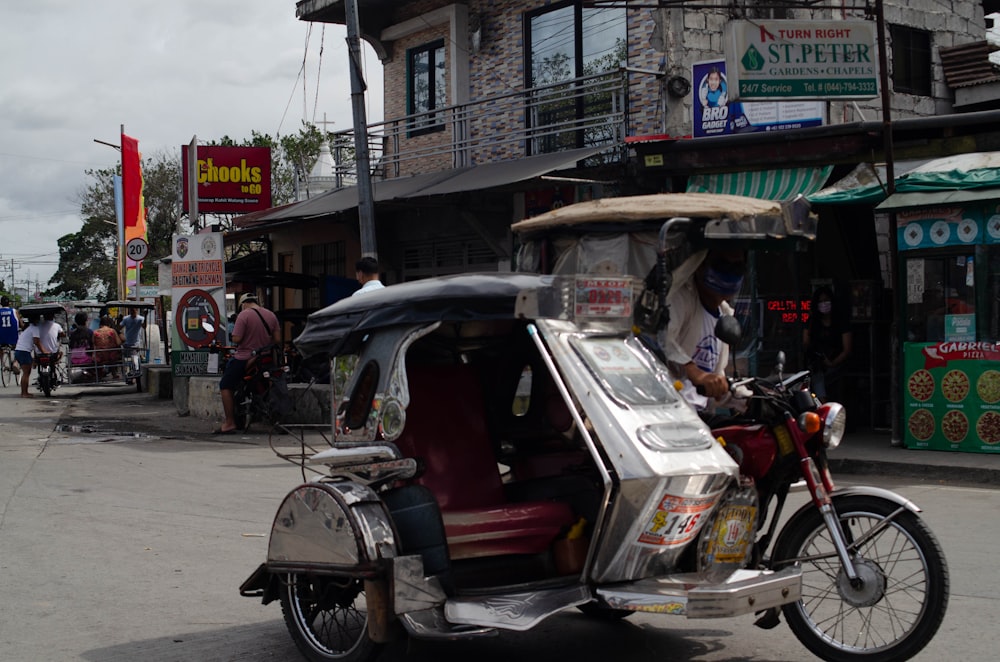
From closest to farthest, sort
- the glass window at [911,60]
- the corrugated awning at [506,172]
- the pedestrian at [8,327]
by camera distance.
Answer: the corrugated awning at [506,172] → the glass window at [911,60] → the pedestrian at [8,327]

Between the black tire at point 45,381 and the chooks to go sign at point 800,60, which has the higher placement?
the chooks to go sign at point 800,60

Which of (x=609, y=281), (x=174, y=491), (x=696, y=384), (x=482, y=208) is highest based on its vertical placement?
(x=482, y=208)

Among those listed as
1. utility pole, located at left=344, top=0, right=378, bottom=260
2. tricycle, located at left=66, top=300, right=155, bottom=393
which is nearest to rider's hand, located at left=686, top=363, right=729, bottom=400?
utility pole, located at left=344, top=0, right=378, bottom=260

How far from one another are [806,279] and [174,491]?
9006 millimetres

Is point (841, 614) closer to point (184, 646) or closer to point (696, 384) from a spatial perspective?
point (696, 384)

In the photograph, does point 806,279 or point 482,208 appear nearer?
point 806,279

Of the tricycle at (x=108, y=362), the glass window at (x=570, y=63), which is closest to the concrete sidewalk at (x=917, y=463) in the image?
the glass window at (x=570, y=63)

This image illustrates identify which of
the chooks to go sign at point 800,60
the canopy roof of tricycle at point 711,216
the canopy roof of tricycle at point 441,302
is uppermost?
the chooks to go sign at point 800,60

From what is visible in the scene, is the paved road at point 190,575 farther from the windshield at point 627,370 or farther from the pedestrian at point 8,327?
the pedestrian at point 8,327

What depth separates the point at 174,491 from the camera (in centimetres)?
1027

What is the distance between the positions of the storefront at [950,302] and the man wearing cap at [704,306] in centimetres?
729

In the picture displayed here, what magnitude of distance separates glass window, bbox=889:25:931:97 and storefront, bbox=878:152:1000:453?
5.97 meters

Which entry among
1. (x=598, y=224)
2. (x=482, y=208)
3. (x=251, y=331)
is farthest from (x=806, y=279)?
(x=598, y=224)

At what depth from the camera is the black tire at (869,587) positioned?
4.40 meters
